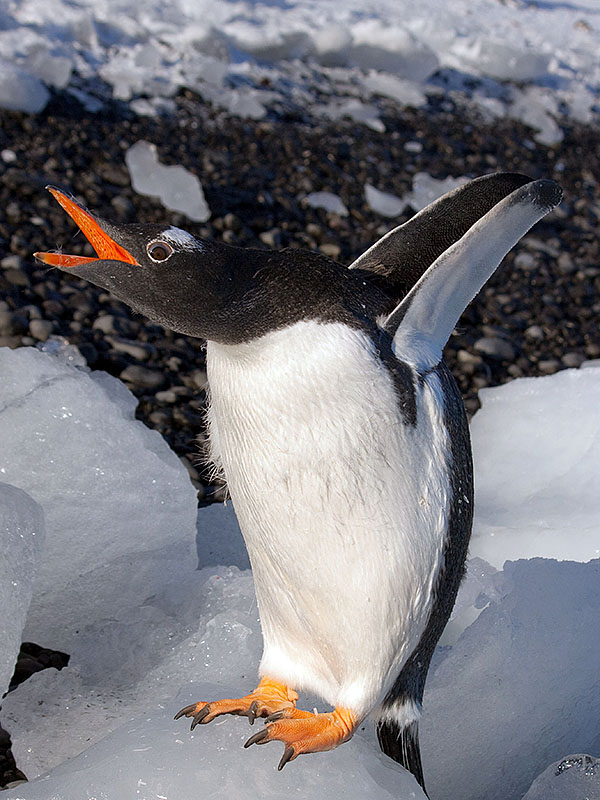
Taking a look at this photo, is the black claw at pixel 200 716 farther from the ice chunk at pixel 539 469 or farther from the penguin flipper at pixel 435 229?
the ice chunk at pixel 539 469

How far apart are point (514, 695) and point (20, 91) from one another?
3142mm

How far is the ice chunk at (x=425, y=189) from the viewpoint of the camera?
411 cm

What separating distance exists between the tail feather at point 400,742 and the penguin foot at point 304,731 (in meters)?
0.16

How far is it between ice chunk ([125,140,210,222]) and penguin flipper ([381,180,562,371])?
7.64 feet

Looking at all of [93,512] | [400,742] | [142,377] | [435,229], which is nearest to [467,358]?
[142,377]

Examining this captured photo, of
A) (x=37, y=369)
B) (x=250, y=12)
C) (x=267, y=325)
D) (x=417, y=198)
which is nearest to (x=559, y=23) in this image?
(x=250, y=12)

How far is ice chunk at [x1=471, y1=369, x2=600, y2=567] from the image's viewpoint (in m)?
2.19

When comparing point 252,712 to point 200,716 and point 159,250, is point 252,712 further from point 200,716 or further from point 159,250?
point 159,250

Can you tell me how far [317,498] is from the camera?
1372mm

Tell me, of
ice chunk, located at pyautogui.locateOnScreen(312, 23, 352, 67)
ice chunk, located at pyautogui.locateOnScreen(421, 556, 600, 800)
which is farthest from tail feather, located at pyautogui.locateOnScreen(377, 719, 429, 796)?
ice chunk, located at pyautogui.locateOnScreen(312, 23, 352, 67)

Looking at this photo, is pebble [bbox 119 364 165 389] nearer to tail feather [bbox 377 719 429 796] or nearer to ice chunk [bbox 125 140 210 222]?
ice chunk [bbox 125 140 210 222]

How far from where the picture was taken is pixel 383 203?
401 centimetres

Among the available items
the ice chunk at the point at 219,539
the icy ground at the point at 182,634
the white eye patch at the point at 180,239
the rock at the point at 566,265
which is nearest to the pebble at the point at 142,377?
the icy ground at the point at 182,634

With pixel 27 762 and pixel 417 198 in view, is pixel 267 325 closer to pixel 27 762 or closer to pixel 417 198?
pixel 27 762
